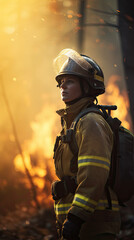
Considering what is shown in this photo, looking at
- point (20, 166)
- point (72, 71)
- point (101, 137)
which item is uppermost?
point (72, 71)

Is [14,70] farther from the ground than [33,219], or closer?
farther from the ground

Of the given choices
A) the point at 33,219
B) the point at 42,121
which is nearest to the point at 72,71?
the point at 33,219

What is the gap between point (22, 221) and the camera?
6891mm

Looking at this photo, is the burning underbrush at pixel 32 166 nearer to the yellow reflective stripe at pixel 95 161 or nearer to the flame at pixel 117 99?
the flame at pixel 117 99

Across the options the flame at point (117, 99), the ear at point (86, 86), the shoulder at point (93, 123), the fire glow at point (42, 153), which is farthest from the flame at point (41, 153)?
the shoulder at point (93, 123)

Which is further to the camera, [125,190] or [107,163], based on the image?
[125,190]

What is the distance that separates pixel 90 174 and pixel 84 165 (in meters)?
0.10

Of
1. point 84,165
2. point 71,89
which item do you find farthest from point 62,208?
point 71,89

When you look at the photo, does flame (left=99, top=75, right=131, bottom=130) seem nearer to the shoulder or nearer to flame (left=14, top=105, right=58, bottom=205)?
flame (left=14, top=105, right=58, bottom=205)

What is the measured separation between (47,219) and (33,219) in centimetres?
47

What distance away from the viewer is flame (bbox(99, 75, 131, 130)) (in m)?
7.08

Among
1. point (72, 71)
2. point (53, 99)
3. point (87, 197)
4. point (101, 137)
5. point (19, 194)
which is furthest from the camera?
point (53, 99)

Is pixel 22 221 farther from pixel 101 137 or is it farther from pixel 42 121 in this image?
pixel 101 137

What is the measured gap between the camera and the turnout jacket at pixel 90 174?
194 cm
